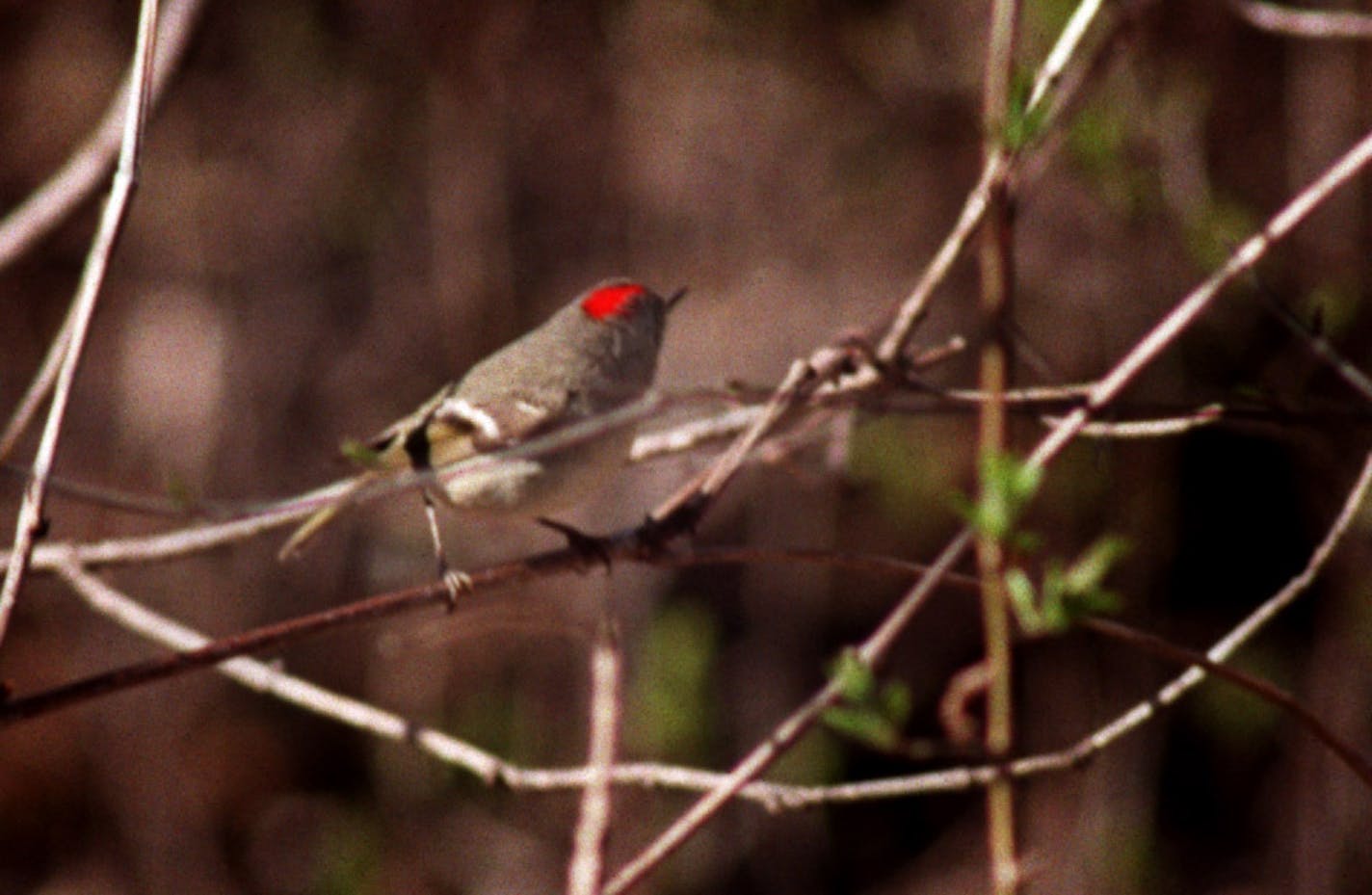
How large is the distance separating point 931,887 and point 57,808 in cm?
342

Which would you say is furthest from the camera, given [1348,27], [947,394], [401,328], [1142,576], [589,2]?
[401,328]

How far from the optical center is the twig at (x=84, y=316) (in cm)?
163

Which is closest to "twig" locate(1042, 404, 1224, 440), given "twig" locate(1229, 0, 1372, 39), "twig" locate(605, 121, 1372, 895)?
"twig" locate(605, 121, 1372, 895)

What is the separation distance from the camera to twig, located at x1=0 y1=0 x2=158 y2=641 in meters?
1.63

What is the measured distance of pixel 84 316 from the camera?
5.39 feet

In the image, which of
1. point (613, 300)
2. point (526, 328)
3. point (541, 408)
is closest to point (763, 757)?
point (541, 408)

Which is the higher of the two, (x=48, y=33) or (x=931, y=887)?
(x=48, y=33)

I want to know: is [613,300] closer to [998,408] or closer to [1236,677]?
[998,408]

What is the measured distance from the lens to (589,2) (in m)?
6.11

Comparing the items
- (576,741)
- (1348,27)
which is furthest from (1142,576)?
(1348,27)

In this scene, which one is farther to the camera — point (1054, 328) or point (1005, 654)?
point (1054, 328)

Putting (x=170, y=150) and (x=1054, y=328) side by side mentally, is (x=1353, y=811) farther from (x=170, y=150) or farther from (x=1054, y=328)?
(x=170, y=150)

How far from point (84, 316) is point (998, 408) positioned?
105 cm

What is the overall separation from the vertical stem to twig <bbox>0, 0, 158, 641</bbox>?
0.98 meters
